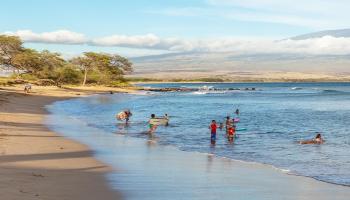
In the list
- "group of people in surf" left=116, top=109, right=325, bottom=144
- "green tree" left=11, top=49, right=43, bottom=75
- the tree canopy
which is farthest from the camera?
the tree canopy

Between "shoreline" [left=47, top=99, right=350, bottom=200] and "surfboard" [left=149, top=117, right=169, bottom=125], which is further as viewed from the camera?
"surfboard" [left=149, top=117, right=169, bottom=125]

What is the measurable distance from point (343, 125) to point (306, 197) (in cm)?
2979

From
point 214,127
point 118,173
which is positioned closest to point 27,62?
point 214,127

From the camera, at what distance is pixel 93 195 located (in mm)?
12609

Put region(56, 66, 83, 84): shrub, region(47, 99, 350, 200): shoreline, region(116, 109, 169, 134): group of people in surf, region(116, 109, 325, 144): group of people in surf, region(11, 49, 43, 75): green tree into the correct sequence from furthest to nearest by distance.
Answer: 1. region(56, 66, 83, 84): shrub
2. region(11, 49, 43, 75): green tree
3. region(116, 109, 169, 134): group of people in surf
4. region(116, 109, 325, 144): group of people in surf
5. region(47, 99, 350, 200): shoreline

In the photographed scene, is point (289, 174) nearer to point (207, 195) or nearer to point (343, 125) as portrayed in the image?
point (207, 195)

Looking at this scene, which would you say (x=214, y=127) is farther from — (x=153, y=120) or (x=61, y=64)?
(x=61, y=64)

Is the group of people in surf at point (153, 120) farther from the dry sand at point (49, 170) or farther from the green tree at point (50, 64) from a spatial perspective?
the green tree at point (50, 64)

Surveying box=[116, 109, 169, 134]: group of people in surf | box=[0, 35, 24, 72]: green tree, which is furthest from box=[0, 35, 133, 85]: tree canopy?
box=[116, 109, 169, 134]: group of people in surf

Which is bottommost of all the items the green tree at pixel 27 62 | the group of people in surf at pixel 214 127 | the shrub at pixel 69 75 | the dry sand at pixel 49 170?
the group of people in surf at pixel 214 127

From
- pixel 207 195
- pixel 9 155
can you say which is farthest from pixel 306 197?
pixel 9 155

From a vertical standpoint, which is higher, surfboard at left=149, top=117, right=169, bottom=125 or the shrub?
the shrub

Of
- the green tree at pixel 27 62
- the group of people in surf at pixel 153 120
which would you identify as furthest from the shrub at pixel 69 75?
the group of people in surf at pixel 153 120

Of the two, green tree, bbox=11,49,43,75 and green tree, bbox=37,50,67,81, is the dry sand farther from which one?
green tree, bbox=37,50,67,81
